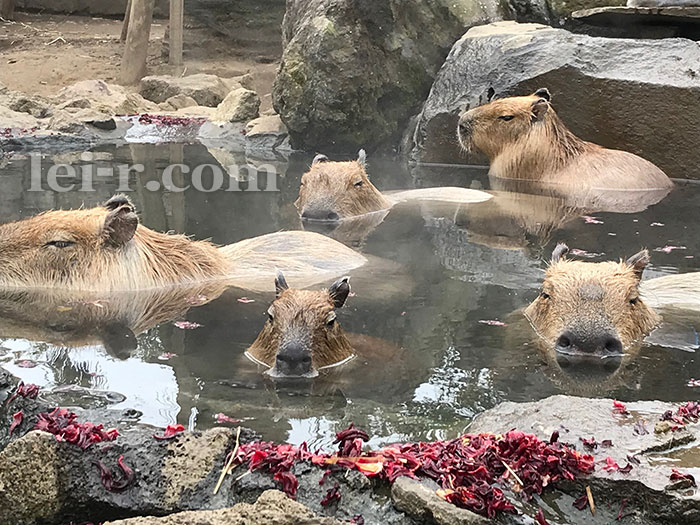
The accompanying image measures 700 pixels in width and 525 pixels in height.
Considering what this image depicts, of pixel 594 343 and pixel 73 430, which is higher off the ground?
pixel 73 430

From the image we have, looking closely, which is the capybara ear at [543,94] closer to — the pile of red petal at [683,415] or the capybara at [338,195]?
the capybara at [338,195]

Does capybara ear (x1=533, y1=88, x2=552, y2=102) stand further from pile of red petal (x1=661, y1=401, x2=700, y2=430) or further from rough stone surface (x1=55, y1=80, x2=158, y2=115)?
pile of red petal (x1=661, y1=401, x2=700, y2=430)

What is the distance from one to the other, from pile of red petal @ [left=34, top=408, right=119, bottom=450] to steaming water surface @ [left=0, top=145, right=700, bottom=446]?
1.90ft

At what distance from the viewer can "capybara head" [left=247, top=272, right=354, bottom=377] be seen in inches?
173

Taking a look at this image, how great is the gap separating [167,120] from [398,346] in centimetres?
934

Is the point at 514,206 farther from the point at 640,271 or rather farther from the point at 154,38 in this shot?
the point at 154,38

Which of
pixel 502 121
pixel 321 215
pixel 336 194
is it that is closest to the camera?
pixel 321 215

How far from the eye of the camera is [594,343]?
4906mm

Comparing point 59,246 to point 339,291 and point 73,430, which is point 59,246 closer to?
point 339,291

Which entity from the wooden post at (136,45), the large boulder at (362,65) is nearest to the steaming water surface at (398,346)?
the large boulder at (362,65)

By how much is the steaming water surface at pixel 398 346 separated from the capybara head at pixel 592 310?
0.40ft

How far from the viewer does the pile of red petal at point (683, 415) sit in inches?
136

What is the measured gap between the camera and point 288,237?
260 inches

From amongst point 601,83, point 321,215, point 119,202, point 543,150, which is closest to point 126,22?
point 601,83
